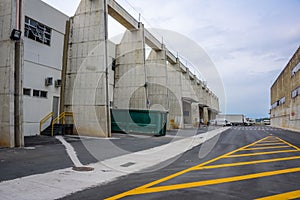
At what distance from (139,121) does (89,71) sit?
638 cm

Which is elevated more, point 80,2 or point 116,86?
point 80,2

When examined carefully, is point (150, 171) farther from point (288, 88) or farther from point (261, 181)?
point (288, 88)

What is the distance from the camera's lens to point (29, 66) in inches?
687

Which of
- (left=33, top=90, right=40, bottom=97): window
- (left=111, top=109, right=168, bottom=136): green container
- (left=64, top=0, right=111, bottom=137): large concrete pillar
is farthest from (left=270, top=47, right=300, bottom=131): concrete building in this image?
(left=33, top=90, right=40, bottom=97): window

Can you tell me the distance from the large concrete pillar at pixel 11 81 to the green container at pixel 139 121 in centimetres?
1131

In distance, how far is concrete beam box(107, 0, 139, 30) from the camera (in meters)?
21.8

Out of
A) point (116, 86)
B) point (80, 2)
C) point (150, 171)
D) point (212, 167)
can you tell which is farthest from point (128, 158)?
point (116, 86)

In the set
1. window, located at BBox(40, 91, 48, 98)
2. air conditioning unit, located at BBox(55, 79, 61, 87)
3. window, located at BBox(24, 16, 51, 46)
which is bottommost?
window, located at BBox(40, 91, 48, 98)

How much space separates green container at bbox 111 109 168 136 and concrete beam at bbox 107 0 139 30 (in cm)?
899

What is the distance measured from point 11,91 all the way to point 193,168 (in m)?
8.98

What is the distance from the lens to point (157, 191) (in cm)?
562

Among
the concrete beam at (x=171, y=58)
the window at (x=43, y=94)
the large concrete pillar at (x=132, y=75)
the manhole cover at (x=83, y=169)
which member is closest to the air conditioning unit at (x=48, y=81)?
the window at (x=43, y=94)

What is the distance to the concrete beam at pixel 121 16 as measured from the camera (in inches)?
860

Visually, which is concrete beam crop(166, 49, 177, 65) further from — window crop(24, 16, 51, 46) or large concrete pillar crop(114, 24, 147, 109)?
window crop(24, 16, 51, 46)
